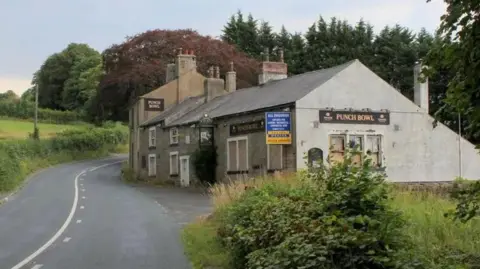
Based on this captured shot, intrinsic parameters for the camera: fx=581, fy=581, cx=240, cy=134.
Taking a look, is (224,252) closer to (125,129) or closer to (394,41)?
(394,41)

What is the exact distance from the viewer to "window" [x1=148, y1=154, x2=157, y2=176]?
154 feet

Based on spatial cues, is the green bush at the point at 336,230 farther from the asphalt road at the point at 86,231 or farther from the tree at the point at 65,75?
the tree at the point at 65,75

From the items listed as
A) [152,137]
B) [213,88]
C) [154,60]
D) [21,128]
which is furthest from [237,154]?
[21,128]

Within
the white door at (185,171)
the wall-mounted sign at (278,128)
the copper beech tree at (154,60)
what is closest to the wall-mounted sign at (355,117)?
the wall-mounted sign at (278,128)

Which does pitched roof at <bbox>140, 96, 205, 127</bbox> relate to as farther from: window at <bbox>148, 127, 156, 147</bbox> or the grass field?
the grass field

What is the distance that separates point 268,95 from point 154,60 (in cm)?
2834

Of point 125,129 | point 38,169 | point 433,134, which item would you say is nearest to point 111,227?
point 433,134

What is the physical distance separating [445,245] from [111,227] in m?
12.8

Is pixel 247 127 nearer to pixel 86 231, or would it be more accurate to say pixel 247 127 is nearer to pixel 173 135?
pixel 173 135

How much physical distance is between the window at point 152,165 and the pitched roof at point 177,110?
272 cm

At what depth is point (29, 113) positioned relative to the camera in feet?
299

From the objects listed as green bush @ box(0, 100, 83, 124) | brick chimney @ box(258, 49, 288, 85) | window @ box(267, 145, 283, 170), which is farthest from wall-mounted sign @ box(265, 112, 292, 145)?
green bush @ box(0, 100, 83, 124)

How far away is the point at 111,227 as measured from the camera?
61.4 ft

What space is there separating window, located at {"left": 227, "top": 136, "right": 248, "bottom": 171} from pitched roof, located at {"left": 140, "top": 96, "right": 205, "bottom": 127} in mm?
10266
